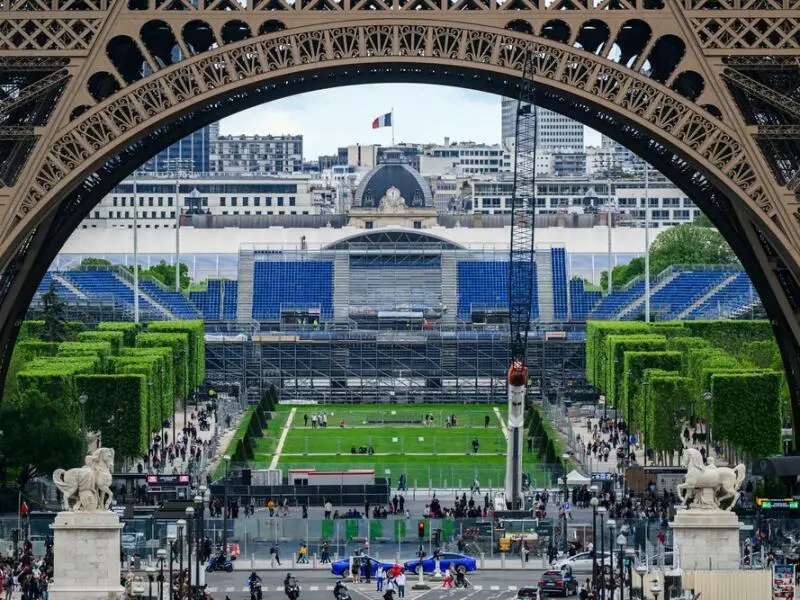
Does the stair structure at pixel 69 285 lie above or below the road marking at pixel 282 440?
above

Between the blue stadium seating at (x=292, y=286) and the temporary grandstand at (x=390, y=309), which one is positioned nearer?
the temporary grandstand at (x=390, y=309)

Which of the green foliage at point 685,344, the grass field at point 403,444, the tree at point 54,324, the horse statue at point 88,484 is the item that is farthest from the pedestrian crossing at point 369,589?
the tree at point 54,324

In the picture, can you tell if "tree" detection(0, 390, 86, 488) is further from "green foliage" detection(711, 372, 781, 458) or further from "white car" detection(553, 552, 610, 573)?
"green foliage" detection(711, 372, 781, 458)

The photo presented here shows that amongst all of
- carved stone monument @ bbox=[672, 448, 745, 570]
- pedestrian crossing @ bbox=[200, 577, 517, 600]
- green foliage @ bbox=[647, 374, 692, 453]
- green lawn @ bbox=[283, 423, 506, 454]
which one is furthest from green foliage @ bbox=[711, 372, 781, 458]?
carved stone monument @ bbox=[672, 448, 745, 570]

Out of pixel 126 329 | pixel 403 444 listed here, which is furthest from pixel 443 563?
pixel 126 329

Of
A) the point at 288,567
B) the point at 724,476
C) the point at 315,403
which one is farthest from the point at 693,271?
the point at 724,476

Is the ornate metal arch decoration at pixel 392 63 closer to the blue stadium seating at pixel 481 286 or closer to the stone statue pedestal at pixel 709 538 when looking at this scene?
the stone statue pedestal at pixel 709 538
